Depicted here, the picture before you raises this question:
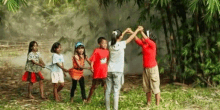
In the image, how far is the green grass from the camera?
14.6ft

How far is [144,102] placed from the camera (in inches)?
184

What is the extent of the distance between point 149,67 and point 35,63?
6.28 ft

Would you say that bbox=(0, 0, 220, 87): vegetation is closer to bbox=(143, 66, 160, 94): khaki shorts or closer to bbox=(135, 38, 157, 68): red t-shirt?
bbox=(135, 38, 157, 68): red t-shirt

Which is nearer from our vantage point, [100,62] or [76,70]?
[100,62]

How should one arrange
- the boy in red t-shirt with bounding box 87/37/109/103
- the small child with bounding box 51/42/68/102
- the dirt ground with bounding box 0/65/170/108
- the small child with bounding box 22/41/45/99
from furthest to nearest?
the dirt ground with bounding box 0/65/170/108 → the small child with bounding box 22/41/45/99 → the small child with bounding box 51/42/68/102 → the boy in red t-shirt with bounding box 87/37/109/103

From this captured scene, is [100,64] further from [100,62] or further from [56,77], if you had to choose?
[56,77]

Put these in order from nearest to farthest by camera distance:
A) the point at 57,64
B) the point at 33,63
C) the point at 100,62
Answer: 1. the point at 100,62
2. the point at 57,64
3. the point at 33,63

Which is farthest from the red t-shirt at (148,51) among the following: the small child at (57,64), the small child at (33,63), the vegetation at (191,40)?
the small child at (33,63)

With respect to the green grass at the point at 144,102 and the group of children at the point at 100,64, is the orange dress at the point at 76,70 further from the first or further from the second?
the green grass at the point at 144,102

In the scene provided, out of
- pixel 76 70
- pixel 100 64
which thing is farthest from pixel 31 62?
pixel 100 64

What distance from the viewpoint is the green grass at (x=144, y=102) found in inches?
175

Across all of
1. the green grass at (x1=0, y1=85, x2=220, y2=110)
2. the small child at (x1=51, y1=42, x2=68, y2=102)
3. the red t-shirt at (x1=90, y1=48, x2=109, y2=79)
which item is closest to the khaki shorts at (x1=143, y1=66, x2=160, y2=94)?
the green grass at (x1=0, y1=85, x2=220, y2=110)

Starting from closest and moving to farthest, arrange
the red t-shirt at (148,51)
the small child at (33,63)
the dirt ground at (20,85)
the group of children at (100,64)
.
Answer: the group of children at (100,64) < the red t-shirt at (148,51) < the small child at (33,63) < the dirt ground at (20,85)

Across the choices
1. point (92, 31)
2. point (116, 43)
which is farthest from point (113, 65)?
point (92, 31)
